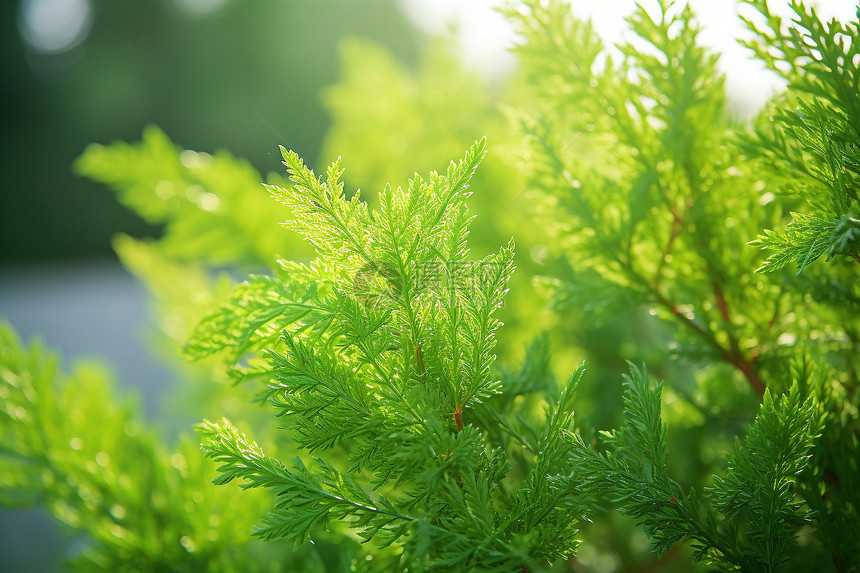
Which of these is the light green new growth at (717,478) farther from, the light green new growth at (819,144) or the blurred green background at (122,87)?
the blurred green background at (122,87)

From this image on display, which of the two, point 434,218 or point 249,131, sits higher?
point 249,131

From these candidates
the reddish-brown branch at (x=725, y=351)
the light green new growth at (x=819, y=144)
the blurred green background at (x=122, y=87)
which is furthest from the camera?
the blurred green background at (x=122, y=87)

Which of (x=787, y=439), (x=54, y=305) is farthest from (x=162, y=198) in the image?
(x=54, y=305)

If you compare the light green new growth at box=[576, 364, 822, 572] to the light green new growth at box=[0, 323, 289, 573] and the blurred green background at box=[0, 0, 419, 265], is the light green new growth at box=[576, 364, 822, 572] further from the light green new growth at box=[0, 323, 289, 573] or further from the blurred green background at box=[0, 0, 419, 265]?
the blurred green background at box=[0, 0, 419, 265]

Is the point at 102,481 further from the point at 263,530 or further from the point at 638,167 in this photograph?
the point at 638,167

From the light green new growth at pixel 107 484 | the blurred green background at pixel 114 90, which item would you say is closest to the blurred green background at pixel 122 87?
the blurred green background at pixel 114 90

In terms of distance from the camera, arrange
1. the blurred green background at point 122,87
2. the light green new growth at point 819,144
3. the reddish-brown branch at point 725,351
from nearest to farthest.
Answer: the light green new growth at point 819,144 < the reddish-brown branch at point 725,351 < the blurred green background at point 122,87

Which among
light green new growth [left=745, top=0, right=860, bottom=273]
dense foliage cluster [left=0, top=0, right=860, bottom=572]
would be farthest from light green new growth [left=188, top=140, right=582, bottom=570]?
light green new growth [left=745, top=0, right=860, bottom=273]

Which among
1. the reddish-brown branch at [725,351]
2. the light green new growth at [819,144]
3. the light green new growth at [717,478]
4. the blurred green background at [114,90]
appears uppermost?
the blurred green background at [114,90]
